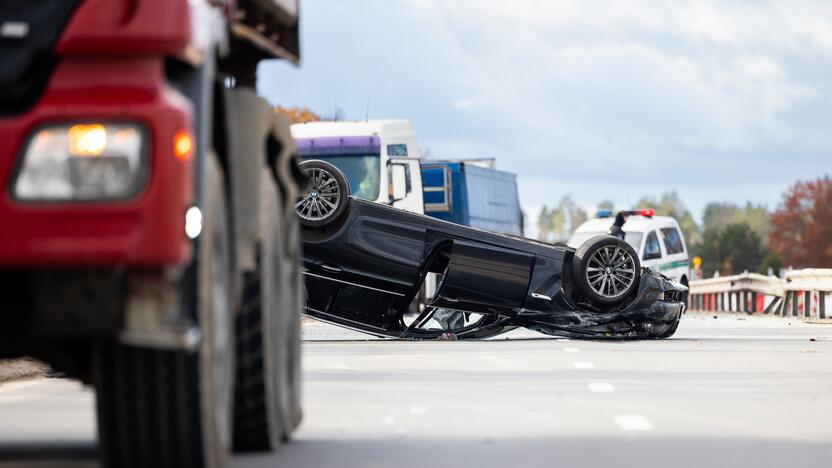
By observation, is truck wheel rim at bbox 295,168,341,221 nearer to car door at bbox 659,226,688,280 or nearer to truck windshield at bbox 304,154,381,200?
truck windshield at bbox 304,154,381,200

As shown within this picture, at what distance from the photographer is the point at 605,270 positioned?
23594 mm

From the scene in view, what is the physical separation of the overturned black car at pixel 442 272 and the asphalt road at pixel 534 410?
1.75m

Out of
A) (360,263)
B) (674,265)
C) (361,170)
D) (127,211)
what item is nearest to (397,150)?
(361,170)

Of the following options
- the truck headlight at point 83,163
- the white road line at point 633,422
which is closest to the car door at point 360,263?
the white road line at point 633,422

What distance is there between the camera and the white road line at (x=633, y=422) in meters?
10.7

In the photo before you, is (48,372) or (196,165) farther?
(48,372)

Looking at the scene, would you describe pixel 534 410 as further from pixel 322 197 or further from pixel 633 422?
pixel 322 197

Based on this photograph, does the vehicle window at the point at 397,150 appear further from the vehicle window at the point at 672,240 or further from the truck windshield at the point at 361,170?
the vehicle window at the point at 672,240

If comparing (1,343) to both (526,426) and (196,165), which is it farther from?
(526,426)

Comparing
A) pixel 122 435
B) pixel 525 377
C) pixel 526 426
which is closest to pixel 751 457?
pixel 526 426

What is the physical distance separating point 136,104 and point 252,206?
1.68 metres

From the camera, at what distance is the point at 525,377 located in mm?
15703

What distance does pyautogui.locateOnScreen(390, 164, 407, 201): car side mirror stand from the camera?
33844mm

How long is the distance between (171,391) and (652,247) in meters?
35.0
